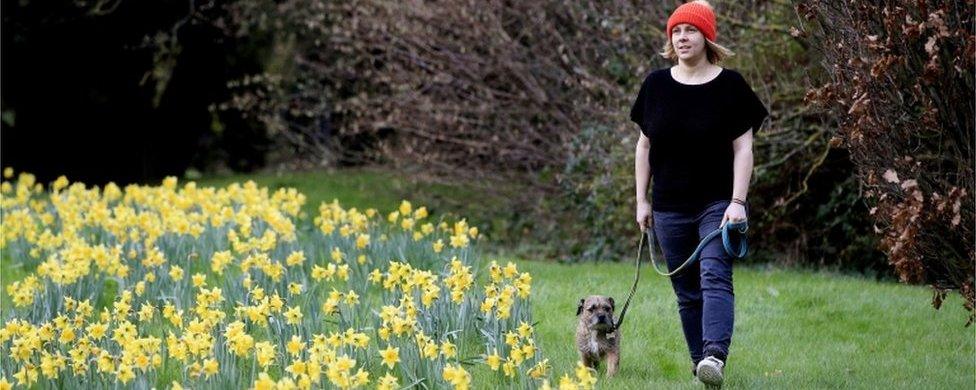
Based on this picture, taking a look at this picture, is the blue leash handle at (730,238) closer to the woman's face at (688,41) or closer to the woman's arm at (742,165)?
the woman's arm at (742,165)

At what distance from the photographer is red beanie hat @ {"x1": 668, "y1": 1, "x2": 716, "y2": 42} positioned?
488cm

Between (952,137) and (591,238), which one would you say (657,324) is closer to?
(952,137)

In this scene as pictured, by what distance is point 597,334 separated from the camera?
5.18 metres

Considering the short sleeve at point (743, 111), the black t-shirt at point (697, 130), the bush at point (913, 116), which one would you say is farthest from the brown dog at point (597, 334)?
the bush at point (913, 116)

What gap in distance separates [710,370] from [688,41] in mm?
1239

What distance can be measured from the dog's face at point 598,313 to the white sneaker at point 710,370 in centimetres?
47

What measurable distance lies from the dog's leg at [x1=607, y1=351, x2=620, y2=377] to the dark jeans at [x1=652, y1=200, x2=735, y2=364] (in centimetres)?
30

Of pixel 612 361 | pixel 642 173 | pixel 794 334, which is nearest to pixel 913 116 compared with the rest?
pixel 642 173

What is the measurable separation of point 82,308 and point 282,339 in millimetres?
826

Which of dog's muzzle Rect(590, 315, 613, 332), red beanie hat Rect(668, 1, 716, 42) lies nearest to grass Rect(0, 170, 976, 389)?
dog's muzzle Rect(590, 315, 613, 332)

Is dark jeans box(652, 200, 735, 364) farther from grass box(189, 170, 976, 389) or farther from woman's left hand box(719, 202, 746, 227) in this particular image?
grass box(189, 170, 976, 389)

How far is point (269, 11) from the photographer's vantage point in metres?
14.3

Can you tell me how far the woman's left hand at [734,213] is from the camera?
474 cm

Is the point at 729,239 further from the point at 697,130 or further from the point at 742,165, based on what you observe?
the point at 697,130
